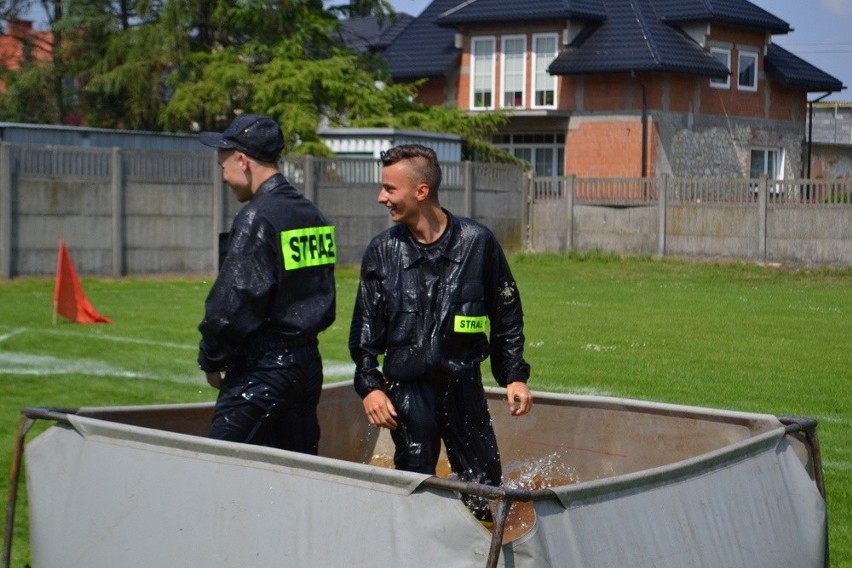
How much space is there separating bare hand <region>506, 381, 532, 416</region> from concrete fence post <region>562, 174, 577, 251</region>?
25930mm

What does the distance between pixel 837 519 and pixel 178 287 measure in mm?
17380

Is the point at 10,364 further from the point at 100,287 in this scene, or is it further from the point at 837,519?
the point at 100,287

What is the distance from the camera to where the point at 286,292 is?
5.66 metres

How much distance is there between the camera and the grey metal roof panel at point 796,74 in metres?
46.7

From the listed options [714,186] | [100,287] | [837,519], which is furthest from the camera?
[714,186]

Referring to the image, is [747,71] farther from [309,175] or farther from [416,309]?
[416,309]

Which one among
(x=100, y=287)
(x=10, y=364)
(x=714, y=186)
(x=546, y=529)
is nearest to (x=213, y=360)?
(x=546, y=529)

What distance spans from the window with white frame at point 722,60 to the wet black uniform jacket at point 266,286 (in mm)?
40978

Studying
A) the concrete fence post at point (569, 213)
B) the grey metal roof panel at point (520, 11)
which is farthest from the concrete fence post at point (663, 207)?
the grey metal roof panel at point (520, 11)

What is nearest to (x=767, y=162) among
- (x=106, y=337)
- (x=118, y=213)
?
(x=118, y=213)

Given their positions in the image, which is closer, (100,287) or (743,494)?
(743,494)

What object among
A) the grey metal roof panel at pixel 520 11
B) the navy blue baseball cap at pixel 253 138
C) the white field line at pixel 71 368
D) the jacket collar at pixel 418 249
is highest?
the grey metal roof panel at pixel 520 11

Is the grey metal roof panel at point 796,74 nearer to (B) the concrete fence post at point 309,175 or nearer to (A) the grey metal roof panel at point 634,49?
(A) the grey metal roof panel at point 634,49

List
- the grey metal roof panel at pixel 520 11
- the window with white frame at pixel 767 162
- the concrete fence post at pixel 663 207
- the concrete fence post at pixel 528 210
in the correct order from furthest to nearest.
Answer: the window with white frame at pixel 767 162 < the grey metal roof panel at pixel 520 11 < the concrete fence post at pixel 528 210 < the concrete fence post at pixel 663 207
